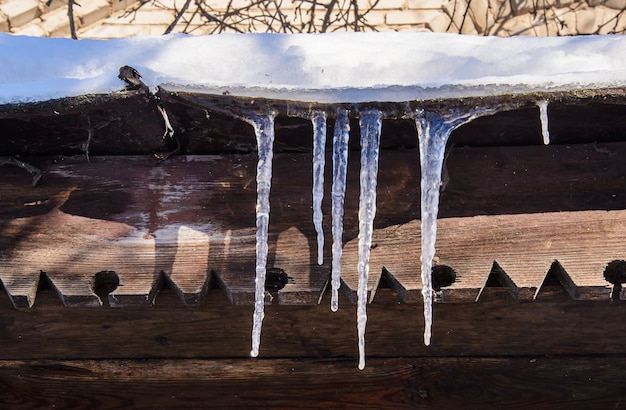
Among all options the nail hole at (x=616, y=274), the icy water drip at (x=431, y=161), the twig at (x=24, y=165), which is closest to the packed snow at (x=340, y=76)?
the icy water drip at (x=431, y=161)

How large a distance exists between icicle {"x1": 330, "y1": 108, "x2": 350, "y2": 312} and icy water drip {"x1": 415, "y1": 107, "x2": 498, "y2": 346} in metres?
0.19

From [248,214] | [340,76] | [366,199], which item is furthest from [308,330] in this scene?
[340,76]

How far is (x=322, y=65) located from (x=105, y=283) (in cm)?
86

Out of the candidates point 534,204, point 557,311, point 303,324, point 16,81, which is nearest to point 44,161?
point 16,81

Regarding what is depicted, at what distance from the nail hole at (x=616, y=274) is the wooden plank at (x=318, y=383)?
20.5 inches

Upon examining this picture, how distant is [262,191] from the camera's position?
1560 millimetres

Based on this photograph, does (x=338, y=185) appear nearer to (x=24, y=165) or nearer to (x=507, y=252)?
(x=507, y=252)

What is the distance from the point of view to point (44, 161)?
1756 mm

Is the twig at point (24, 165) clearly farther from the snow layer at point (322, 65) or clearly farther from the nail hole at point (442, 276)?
the nail hole at point (442, 276)

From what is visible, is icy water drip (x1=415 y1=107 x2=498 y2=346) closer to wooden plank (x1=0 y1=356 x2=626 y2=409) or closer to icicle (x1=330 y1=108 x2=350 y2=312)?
icicle (x1=330 y1=108 x2=350 y2=312)

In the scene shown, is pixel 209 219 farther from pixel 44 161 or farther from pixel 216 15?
pixel 216 15

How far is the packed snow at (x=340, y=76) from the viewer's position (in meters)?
1.45

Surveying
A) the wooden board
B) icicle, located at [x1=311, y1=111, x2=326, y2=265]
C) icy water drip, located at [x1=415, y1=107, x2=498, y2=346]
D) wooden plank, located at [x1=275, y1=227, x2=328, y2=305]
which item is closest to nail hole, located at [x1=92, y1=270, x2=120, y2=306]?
the wooden board

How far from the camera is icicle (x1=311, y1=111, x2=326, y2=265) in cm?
149
